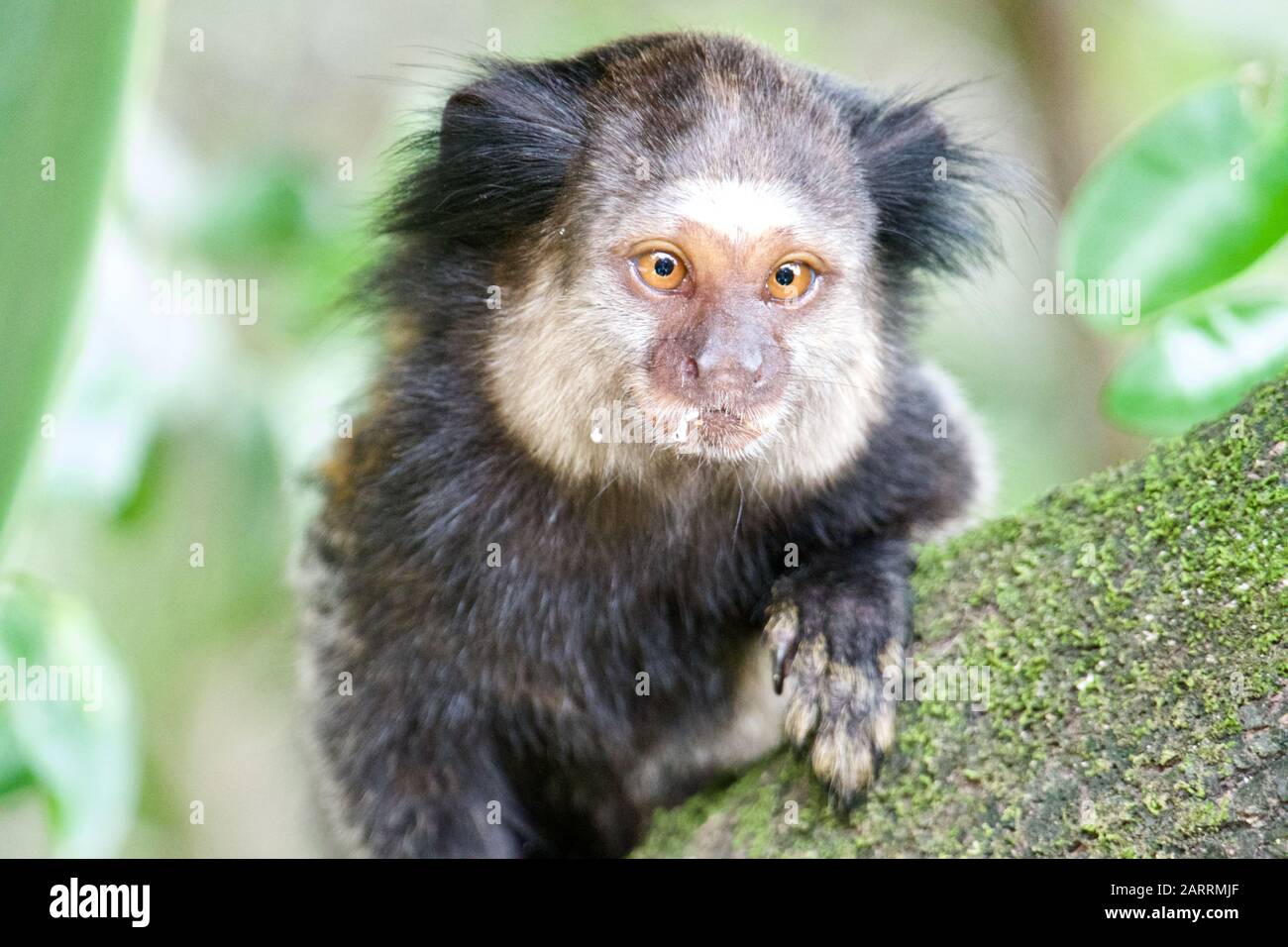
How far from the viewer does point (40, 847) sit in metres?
6.67

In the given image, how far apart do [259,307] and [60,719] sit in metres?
2.56

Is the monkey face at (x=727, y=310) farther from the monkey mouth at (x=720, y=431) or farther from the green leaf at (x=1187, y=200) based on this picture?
the green leaf at (x=1187, y=200)

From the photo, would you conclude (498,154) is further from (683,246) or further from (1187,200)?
(1187,200)

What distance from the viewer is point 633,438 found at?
10.6 feet

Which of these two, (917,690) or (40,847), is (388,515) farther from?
(40,847)

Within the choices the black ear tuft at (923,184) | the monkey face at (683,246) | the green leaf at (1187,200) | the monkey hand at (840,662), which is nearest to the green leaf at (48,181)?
the monkey face at (683,246)

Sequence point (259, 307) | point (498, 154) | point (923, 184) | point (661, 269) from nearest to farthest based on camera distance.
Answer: point (661, 269) → point (498, 154) → point (923, 184) → point (259, 307)

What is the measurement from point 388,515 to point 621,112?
1253mm

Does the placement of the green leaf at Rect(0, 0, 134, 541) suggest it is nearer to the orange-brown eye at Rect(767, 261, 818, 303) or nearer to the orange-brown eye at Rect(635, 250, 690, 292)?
the orange-brown eye at Rect(635, 250, 690, 292)

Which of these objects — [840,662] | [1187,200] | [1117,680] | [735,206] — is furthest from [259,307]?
[1117,680]

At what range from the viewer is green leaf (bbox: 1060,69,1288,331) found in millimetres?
2928

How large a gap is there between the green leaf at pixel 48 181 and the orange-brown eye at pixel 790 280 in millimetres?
1591

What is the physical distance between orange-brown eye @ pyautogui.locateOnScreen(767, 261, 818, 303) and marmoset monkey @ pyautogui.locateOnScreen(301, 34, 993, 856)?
0.04 feet

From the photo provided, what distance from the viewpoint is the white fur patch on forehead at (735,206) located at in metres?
3.12
